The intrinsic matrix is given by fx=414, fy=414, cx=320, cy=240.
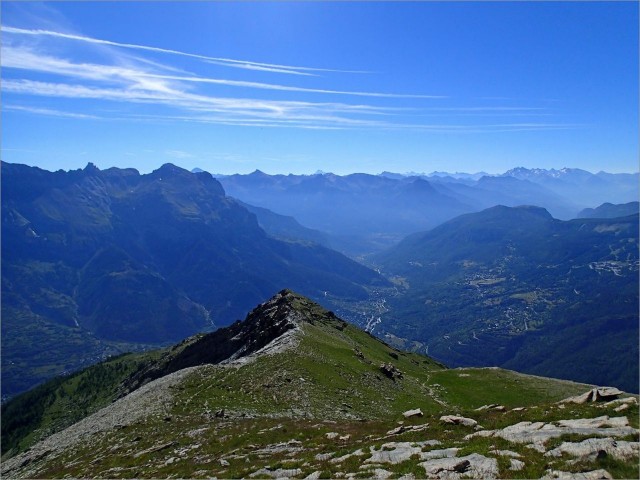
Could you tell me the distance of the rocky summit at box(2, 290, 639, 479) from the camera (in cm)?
2270

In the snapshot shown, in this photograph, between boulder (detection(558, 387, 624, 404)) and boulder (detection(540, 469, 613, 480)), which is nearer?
boulder (detection(540, 469, 613, 480))

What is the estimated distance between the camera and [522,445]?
77.7 feet

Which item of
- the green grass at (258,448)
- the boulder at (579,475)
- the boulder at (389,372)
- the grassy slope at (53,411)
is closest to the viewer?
the boulder at (579,475)

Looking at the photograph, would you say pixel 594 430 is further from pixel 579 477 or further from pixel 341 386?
pixel 341 386

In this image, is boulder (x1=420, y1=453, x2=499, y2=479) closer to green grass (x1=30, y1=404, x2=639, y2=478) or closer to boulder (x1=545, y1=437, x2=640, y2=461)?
green grass (x1=30, y1=404, x2=639, y2=478)

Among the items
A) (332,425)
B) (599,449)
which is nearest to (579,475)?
(599,449)

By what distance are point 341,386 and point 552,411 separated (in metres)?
38.3

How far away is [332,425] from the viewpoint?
43.9 m

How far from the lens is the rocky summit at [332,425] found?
74.5 ft

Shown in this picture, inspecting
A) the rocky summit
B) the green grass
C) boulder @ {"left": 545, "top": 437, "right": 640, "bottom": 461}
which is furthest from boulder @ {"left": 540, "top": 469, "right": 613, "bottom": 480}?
boulder @ {"left": 545, "top": 437, "right": 640, "bottom": 461}

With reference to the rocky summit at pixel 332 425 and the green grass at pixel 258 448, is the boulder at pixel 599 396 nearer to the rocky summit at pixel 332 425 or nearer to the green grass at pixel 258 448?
the rocky summit at pixel 332 425

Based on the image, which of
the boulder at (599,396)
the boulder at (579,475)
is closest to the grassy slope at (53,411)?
the boulder at (599,396)

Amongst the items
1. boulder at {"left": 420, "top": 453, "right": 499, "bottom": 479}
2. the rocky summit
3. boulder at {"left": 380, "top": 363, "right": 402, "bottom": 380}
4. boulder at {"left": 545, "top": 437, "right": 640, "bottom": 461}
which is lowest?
boulder at {"left": 380, "top": 363, "right": 402, "bottom": 380}

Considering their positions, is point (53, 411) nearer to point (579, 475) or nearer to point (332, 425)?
point (332, 425)
